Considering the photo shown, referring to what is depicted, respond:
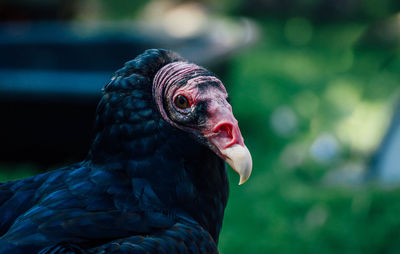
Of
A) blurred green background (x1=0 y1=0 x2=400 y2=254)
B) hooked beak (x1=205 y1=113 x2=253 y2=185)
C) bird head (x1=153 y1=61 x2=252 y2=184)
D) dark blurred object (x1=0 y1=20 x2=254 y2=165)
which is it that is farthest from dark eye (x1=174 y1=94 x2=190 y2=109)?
dark blurred object (x1=0 y1=20 x2=254 y2=165)

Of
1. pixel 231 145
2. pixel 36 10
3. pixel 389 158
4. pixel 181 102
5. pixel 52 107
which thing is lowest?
pixel 389 158

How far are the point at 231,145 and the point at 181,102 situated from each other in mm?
241

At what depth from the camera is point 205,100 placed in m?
1.72

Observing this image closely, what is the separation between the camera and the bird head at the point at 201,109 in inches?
66.0

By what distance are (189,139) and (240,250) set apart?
1.84 metres

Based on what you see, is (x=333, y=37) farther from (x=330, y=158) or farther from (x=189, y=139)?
(x=189, y=139)

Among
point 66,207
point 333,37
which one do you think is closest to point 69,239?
point 66,207

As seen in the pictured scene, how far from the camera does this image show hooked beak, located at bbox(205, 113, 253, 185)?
5.36 ft

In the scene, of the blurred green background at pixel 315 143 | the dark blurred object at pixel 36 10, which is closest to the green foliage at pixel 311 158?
the blurred green background at pixel 315 143

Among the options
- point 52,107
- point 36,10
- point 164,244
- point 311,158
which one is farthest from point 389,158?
point 36,10

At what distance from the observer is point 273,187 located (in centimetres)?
430

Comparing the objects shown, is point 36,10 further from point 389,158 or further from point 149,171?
point 149,171

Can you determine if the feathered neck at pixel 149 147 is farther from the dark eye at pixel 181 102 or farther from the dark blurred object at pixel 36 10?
the dark blurred object at pixel 36 10

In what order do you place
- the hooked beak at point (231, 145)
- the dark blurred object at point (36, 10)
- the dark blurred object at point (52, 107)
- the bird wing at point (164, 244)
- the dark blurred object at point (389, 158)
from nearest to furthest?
the bird wing at point (164, 244), the hooked beak at point (231, 145), the dark blurred object at point (389, 158), the dark blurred object at point (52, 107), the dark blurred object at point (36, 10)
